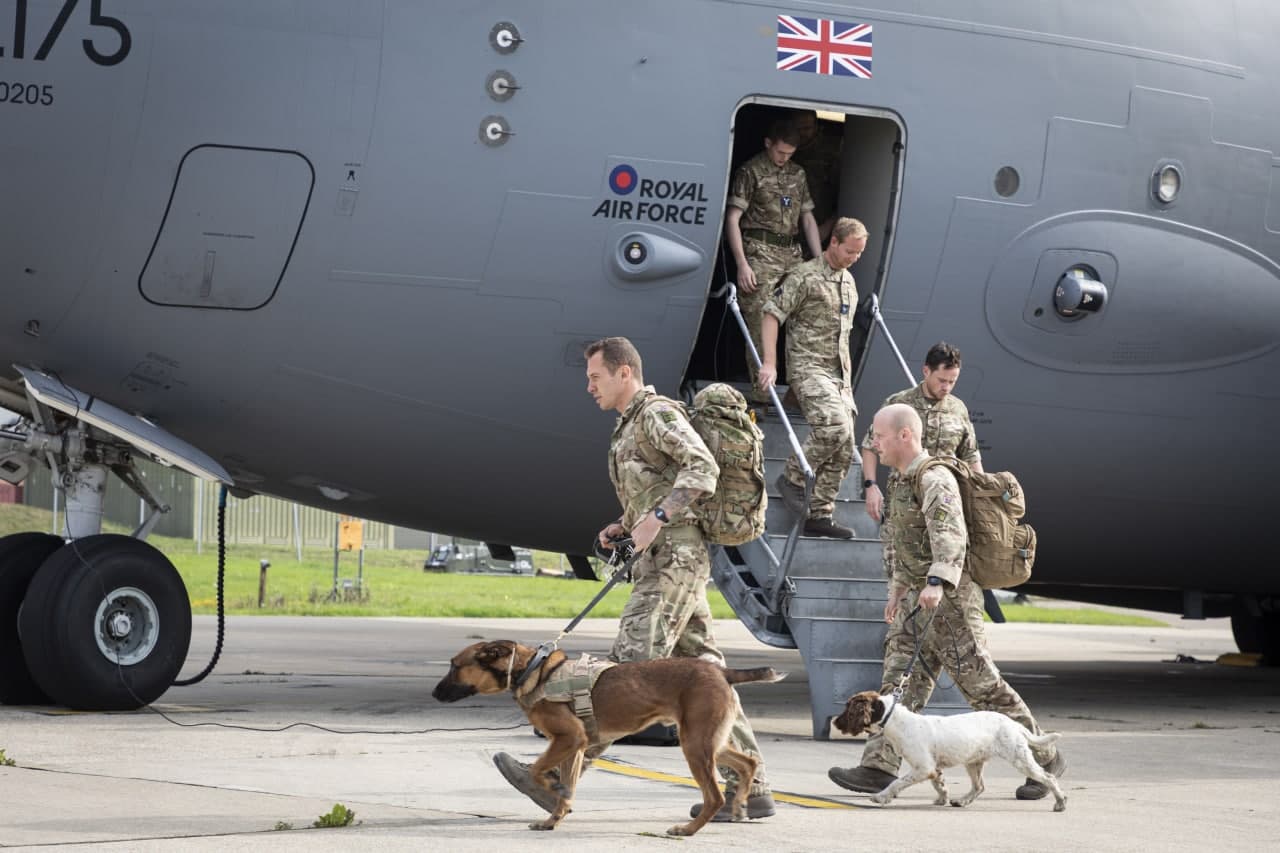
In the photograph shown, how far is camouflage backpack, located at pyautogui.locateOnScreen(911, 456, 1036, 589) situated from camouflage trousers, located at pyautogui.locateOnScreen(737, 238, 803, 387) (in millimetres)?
3133

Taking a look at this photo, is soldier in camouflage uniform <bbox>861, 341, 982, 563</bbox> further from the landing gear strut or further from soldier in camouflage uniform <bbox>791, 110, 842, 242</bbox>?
the landing gear strut

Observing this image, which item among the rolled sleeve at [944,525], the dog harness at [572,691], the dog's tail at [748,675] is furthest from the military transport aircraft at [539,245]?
the dog's tail at [748,675]

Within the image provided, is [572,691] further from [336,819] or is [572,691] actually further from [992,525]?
[992,525]

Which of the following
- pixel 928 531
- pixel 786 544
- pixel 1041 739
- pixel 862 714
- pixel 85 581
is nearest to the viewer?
pixel 862 714

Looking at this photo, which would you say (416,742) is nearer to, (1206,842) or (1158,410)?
(1206,842)

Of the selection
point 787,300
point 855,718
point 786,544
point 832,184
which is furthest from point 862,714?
point 832,184

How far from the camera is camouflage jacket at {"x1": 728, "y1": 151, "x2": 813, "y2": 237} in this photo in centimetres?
1070

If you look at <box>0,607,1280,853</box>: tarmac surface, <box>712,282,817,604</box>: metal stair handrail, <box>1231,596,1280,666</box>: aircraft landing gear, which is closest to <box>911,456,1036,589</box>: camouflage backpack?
<box>0,607,1280,853</box>: tarmac surface

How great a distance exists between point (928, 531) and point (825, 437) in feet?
8.63

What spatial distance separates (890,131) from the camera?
423 inches

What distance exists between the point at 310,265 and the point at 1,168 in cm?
166

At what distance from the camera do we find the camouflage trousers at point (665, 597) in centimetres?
671

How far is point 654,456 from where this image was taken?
6.89m

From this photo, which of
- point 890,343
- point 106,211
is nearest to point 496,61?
point 106,211
